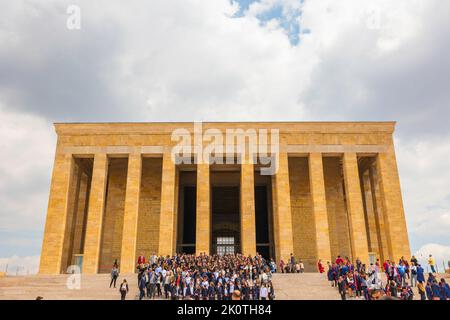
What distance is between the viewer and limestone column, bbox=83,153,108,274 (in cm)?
2530

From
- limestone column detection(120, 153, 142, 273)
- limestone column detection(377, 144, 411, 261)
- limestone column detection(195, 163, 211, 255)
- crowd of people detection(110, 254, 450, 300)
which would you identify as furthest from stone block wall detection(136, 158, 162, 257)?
limestone column detection(377, 144, 411, 261)

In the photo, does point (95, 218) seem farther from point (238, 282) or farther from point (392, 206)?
point (392, 206)

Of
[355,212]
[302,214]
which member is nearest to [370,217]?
[355,212]

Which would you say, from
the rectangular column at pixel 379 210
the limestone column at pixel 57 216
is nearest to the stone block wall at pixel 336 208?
the rectangular column at pixel 379 210

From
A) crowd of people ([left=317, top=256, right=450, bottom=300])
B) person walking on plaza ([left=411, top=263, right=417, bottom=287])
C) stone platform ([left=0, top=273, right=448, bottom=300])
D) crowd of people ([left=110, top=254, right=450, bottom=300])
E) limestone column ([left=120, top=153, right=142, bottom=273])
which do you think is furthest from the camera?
limestone column ([left=120, top=153, right=142, bottom=273])

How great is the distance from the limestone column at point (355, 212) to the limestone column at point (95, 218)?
17804mm

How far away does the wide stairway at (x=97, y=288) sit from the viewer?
16.6 meters

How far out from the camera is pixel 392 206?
2675 centimetres

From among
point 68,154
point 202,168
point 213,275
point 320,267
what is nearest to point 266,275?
point 213,275

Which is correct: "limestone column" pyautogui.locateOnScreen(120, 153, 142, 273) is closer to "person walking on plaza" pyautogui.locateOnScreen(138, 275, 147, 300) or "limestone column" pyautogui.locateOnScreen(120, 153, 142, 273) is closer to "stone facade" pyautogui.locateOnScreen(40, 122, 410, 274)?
"stone facade" pyautogui.locateOnScreen(40, 122, 410, 274)

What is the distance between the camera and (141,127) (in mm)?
28203

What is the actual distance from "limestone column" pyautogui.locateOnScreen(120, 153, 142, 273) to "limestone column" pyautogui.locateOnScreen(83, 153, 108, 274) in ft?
5.87

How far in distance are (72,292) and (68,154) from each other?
12.9 metres

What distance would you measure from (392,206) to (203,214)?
44.5 ft
